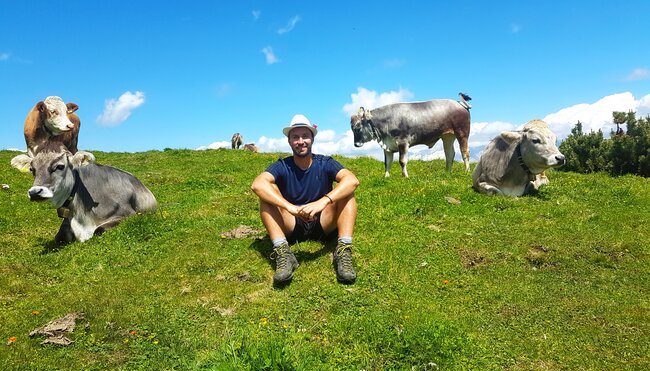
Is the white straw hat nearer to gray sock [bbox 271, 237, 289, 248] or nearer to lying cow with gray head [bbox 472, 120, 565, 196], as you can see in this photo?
gray sock [bbox 271, 237, 289, 248]

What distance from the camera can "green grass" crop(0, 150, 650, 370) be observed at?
4.90 m

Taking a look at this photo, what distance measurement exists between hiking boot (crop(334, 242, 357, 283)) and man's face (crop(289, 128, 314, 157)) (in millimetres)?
1533

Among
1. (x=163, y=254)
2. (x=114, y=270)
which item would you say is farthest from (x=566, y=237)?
(x=114, y=270)

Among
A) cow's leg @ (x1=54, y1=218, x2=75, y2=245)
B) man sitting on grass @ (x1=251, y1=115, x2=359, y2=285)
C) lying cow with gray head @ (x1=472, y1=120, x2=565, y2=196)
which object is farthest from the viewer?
lying cow with gray head @ (x1=472, y1=120, x2=565, y2=196)

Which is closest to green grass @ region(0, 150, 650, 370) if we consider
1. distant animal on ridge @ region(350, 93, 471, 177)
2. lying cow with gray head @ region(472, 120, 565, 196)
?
lying cow with gray head @ region(472, 120, 565, 196)

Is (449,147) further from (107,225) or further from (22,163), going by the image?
(22,163)

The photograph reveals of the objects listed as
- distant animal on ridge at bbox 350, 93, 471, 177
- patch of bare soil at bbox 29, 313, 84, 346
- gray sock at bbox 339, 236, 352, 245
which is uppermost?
distant animal on ridge at bbox 350, 93, 471, 177

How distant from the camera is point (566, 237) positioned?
26.8 ft

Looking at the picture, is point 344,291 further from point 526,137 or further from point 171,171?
point 171,171

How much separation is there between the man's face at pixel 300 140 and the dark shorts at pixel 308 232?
1127mm

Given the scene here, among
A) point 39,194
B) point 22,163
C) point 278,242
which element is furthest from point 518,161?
point 22,163

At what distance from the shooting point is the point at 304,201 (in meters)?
7.50

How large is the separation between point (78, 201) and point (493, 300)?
7.62 m

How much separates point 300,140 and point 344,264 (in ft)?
6.46
